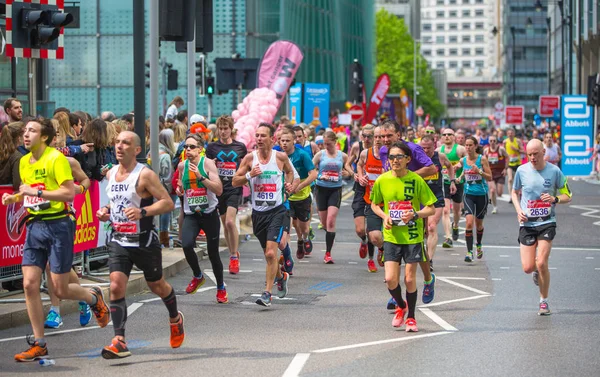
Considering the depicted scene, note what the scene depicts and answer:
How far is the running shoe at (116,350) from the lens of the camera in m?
8.90

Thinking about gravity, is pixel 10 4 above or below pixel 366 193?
above

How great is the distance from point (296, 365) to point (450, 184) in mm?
10017

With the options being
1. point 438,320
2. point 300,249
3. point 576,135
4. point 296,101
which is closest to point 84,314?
point 438,320

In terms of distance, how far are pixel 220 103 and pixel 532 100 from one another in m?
141

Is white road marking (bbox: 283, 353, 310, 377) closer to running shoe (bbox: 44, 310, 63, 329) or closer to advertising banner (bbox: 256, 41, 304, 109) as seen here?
running shoe (bbox: 44, 310, 63, 329)

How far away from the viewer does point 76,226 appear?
12.7 m

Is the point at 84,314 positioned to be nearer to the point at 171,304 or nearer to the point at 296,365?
the point at 171,304

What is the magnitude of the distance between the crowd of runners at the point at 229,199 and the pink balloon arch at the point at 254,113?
156 inches

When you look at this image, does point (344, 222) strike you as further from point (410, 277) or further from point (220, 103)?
point (220, 103)

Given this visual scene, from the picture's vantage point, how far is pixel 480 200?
17.4 m

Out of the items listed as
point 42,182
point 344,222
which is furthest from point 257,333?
point 344,222

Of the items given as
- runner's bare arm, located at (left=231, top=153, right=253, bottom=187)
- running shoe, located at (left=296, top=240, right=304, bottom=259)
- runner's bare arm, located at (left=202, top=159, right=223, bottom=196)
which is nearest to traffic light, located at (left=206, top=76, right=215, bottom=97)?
running shoe, located at (left=296, top=240, right=304, bottom=259)

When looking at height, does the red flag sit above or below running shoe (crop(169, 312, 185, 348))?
above

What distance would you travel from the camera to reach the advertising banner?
1019 inches
